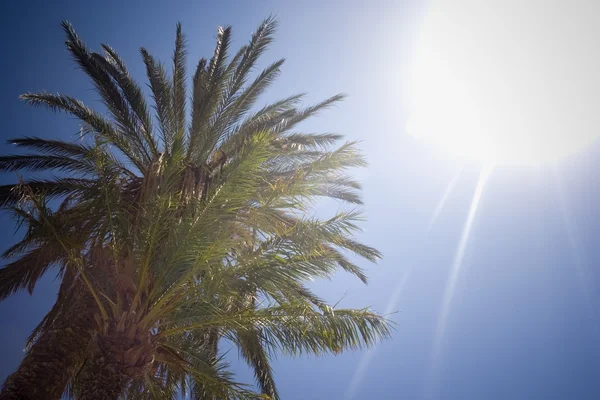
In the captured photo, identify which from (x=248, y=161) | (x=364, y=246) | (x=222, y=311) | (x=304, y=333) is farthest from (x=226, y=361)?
(x=364, y=246)

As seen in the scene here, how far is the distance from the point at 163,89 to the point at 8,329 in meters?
36.2

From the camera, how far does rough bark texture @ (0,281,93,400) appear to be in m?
5.68

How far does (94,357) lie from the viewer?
18.6ft

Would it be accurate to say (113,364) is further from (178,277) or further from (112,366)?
(178,277)

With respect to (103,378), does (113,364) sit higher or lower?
higher

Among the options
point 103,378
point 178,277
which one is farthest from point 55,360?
point 178,277

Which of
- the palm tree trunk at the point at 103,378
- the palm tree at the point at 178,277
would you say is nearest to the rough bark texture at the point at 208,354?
the palm tree at the point at 178,277

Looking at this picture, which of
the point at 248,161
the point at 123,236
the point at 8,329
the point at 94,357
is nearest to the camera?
the point at 94,357

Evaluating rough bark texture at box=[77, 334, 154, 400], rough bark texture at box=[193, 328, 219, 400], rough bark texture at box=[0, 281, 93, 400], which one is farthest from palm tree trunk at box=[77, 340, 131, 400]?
rough bark texture at box=[193, 328, 219, 400]

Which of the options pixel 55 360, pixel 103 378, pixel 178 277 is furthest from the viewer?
pixel 178 277

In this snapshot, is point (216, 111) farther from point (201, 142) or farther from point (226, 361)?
point (226, 361)

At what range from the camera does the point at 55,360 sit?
6074 mm

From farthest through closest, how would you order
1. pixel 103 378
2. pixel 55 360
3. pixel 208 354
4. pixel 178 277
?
1. pixel 208 354
2. pixel 178 277
3. pixel 55 360
4. pixel 103 378

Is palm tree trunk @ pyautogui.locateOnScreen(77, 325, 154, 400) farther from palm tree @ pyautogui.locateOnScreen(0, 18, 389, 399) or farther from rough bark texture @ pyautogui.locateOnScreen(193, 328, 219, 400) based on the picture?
rough bark texture @ pyautogui.locateOnScreen(193, 328, 219, 400)
